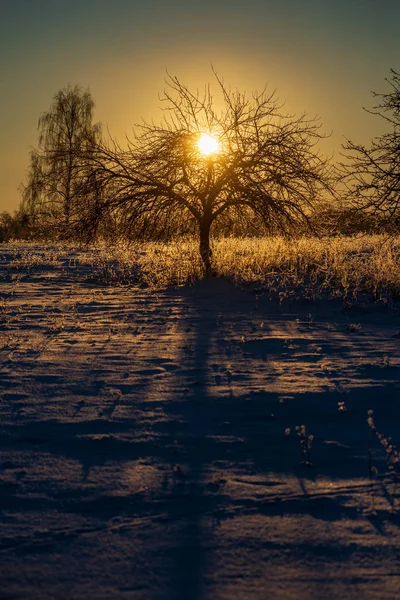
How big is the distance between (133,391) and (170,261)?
8823 mm

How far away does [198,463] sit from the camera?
435cm

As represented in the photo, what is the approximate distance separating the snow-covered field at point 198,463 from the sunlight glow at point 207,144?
5.53 metres

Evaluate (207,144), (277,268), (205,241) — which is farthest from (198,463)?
(205,241)

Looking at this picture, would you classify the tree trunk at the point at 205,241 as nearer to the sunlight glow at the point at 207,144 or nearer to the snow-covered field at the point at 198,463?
the sunlight glow at the point at 207,144

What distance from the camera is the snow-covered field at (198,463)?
307cm

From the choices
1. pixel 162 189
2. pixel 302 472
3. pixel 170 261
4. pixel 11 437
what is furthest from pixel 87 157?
pixel 302 472

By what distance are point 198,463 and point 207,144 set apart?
390 inches

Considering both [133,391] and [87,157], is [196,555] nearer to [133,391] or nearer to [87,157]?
[133,391]

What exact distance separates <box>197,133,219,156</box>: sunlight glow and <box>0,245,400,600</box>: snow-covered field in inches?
218

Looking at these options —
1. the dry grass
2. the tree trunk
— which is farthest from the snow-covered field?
the tree trunk

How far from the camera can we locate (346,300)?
10.8 meters

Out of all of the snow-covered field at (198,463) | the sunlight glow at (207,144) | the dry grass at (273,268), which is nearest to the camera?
the snow-covered field at (198,463)

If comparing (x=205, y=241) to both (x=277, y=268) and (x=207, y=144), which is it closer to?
(x=277, y=268)

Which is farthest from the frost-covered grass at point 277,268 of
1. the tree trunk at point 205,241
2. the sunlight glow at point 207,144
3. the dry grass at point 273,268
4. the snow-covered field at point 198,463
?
the snow-covered field at point 198,463
